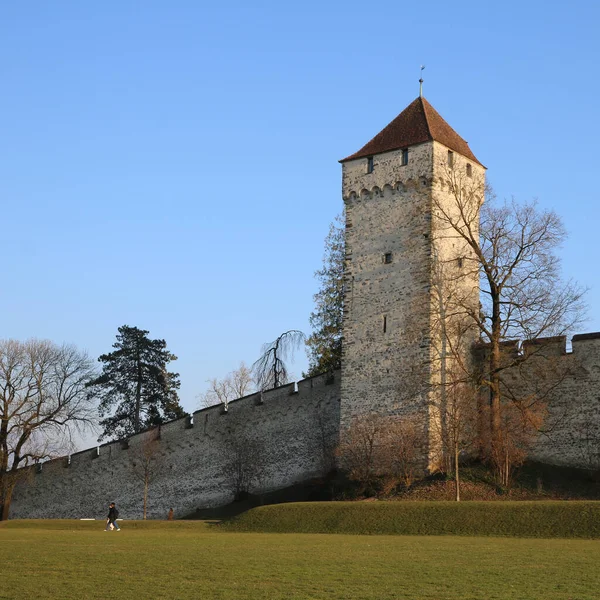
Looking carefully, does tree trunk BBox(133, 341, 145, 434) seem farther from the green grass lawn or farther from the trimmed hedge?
the green grass lawn

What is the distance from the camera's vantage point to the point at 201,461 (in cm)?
3619

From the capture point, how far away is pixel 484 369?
100 ft

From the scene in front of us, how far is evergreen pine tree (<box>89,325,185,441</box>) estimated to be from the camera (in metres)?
51.0

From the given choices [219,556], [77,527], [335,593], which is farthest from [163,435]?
[335,593]

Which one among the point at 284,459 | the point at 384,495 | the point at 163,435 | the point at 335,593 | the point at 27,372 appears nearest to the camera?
the point at 335,593

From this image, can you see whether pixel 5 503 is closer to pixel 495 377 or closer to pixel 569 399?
pixel 495 377

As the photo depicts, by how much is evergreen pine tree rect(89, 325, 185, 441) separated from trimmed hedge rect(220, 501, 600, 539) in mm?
24890

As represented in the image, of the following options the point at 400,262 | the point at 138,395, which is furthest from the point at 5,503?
the point at 400,262

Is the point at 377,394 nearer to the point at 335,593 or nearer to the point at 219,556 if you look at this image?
the point at 219,556

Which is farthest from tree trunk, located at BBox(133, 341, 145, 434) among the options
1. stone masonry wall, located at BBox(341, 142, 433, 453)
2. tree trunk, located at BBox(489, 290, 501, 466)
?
tree trunk, located at BBox(489, 290, 501, 466)

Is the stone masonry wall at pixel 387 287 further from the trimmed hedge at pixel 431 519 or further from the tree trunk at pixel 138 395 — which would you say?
the tree trunk at pixel 138 395

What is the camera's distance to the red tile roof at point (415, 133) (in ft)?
104

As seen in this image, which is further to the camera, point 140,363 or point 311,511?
point 140,363

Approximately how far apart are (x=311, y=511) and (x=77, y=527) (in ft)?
26.7
